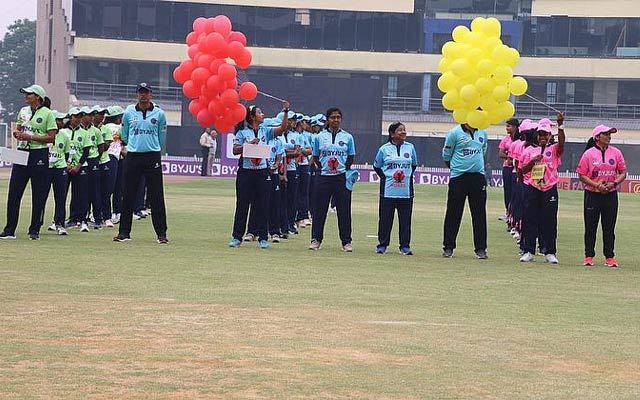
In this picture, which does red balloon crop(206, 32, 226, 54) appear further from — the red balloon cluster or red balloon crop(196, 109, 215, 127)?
red balloon crop(196, 109, 215, 127)

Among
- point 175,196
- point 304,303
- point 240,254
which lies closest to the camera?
point 304,303

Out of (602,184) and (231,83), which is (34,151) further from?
(602,184)

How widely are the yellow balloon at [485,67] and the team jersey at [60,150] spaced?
255 inches

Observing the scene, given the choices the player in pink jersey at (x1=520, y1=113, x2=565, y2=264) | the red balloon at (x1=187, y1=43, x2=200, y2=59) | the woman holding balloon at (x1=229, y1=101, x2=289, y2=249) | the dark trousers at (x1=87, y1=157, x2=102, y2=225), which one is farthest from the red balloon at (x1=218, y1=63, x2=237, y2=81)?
the player in pink jersey at (x1=520, y1=113, x2=565, y2=264)

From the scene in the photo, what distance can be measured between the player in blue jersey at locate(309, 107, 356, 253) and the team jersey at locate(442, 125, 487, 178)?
1559 millimetres

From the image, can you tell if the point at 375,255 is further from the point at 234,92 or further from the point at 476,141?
the point at 234,92

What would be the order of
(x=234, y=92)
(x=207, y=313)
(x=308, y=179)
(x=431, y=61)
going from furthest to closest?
(x=431, y=61) < (x=308, y=179) < (x=234, y=92) < (x=207, y=313)

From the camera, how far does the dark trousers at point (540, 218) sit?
1889cm

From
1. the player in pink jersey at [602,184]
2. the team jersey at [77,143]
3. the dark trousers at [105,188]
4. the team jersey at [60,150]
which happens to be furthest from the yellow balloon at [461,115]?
the dark trousers at [105,188]

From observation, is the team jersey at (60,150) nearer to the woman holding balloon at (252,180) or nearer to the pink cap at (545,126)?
the woman holding balloon at (252,180)

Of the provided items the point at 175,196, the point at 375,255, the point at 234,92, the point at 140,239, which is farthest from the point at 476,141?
the point at 175,196

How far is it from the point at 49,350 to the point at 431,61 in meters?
73.5

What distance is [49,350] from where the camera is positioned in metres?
9.10

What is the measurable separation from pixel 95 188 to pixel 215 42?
3.26m
